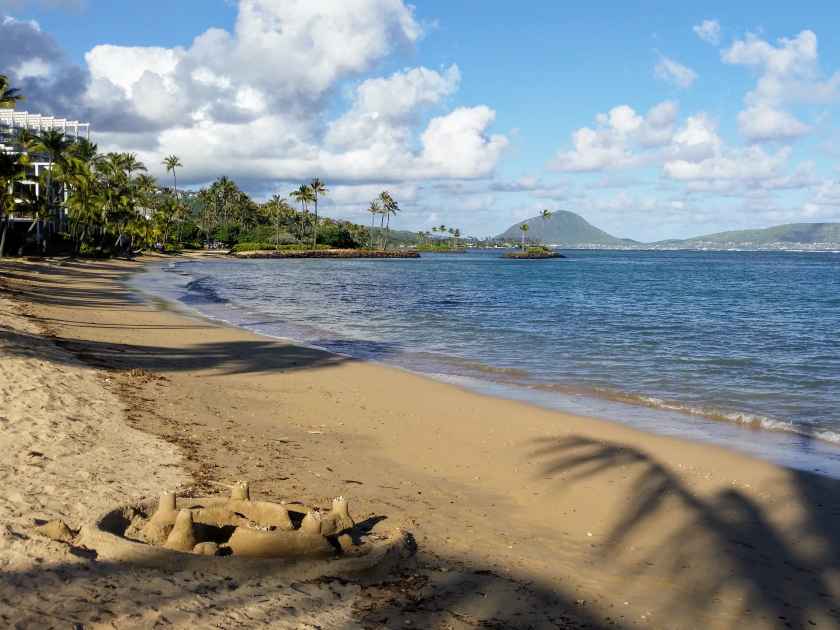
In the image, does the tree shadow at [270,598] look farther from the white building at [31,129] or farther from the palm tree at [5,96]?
the white building at [31,129]

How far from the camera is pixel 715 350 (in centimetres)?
2083

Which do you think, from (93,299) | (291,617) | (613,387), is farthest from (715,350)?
(93,299)

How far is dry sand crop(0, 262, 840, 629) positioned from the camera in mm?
4410

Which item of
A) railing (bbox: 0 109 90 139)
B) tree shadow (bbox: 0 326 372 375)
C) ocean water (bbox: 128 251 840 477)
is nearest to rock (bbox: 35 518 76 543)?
ocean water (bbox: 128 251 840 477)

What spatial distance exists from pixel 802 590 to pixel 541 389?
8.97 m

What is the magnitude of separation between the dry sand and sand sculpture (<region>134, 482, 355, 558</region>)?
0.40 metres

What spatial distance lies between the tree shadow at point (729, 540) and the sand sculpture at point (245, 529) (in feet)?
Result: 7.50

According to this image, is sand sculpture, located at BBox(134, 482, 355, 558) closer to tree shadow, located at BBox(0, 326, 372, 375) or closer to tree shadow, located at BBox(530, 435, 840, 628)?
tree shadow, located at BBox(530, 435, 840, 628)

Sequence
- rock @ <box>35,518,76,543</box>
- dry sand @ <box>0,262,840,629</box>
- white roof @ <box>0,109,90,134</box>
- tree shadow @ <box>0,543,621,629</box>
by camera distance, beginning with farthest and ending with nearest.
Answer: white roof @ <box>0,109,90,134</box> < rock @ <box>35,518,76,543</box> < dry sand @ <box>0,262,840,629</box> < tree shadow @ <box>0,543,621,629</box>

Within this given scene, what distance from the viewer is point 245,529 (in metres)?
4.99

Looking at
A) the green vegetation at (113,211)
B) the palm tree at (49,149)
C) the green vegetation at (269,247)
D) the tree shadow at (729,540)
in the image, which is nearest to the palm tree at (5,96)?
the green vegetation at (113,211)

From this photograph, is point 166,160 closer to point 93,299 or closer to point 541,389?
point 93,299

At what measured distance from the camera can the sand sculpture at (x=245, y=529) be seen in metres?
4.92

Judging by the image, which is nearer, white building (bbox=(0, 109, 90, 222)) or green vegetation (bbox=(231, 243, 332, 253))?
white building (bbox=(0, 109, 90, 222))
